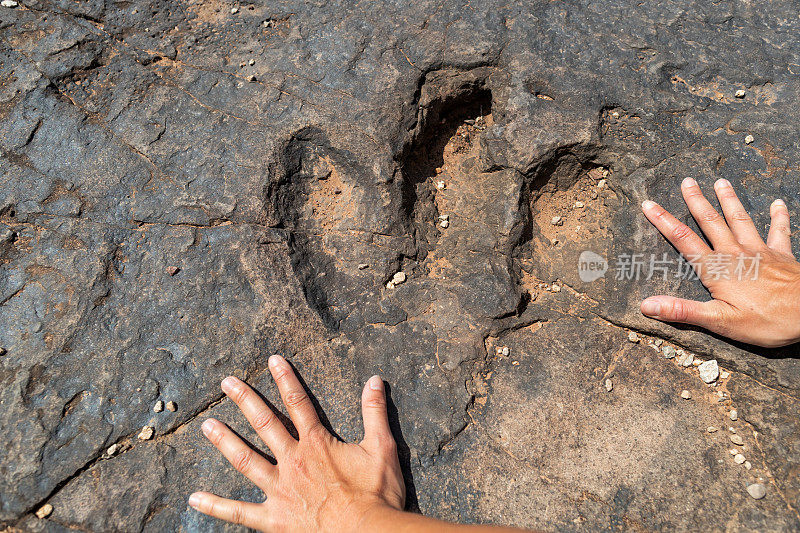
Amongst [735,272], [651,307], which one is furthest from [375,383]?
[735,272]

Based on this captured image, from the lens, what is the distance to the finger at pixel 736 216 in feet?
5.70

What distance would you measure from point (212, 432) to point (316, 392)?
1.06 feet

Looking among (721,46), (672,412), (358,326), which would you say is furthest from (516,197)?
(721,46)

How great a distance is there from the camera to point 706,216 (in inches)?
69.6

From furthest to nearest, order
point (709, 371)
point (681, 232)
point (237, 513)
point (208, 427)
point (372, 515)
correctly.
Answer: point (681, 232), point (709, 371), point (208, 427), point (237, 513), point (372, 515)

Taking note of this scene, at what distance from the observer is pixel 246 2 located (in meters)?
2.34

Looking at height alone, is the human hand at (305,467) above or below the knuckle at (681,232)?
above

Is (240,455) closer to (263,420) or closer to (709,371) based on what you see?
(263,420)

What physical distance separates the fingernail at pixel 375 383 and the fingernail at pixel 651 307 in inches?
35.4

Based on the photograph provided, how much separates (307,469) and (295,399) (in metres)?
0.20

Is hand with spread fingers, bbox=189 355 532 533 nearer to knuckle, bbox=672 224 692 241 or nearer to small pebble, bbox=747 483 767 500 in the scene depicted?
small pebble, bbox=747 483 767 500

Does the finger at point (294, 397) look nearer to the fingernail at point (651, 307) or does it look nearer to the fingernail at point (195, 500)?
the fingernail at point (195, 500)

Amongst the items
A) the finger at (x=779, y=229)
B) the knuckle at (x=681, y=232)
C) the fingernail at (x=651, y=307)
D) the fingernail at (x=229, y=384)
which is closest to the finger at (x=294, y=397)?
the fingernail at (x=229, y=384)

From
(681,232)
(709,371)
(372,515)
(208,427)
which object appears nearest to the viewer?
(372,515)
